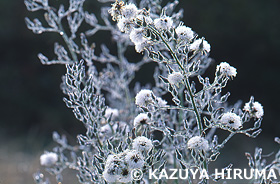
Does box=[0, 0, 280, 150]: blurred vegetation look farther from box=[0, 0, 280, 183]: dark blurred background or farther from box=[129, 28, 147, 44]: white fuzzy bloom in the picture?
box=[129, 28, 147, 44]: white fuzzy bloom

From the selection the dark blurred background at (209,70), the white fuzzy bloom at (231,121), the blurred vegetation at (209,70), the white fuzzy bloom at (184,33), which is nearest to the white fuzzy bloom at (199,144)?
the white fuzzy bloom at (231,121)

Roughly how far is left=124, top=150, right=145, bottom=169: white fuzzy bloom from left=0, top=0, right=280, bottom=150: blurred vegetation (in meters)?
3.79

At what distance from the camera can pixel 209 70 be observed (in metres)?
5.07

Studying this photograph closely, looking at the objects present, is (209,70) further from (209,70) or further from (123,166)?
(123,166)

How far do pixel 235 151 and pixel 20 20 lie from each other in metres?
3.52

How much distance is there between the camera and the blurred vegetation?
201 inches

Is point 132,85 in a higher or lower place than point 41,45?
lower

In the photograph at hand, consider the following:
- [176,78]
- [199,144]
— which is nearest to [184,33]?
[176,78]

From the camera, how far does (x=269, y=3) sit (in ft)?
17.1

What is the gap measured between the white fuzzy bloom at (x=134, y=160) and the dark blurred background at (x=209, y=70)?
12.5 feet

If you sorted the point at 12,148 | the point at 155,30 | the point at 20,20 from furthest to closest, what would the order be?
the point at 20,20
the point at 12,148
the point at 155,30

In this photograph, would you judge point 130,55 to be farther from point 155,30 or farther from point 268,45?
point 155,30

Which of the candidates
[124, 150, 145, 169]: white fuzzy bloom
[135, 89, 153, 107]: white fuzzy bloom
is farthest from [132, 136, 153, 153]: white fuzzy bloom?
[135, 89, 153, 107]: white fuzzy bloom

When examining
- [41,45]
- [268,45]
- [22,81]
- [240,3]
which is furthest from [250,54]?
[22,81]
